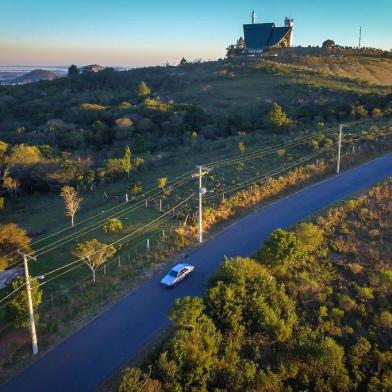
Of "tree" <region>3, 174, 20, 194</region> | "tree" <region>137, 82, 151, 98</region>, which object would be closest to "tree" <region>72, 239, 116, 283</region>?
"tree" <region>3, 174, 20, 194</region>

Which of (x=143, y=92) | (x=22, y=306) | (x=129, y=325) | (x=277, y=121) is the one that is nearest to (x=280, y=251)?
(x=129, y=325)

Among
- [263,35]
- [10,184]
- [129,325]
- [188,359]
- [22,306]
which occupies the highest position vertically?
[263,35]

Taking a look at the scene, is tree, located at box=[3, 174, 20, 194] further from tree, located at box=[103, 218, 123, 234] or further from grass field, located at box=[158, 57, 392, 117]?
grass field, located at box=[158, 57, 392, 117]

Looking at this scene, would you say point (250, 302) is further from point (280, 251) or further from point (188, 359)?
point (188, 359)

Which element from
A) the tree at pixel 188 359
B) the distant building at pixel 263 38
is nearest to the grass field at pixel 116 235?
the tree at pixel 188 359

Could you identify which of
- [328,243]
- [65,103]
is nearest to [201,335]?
[328,243]
